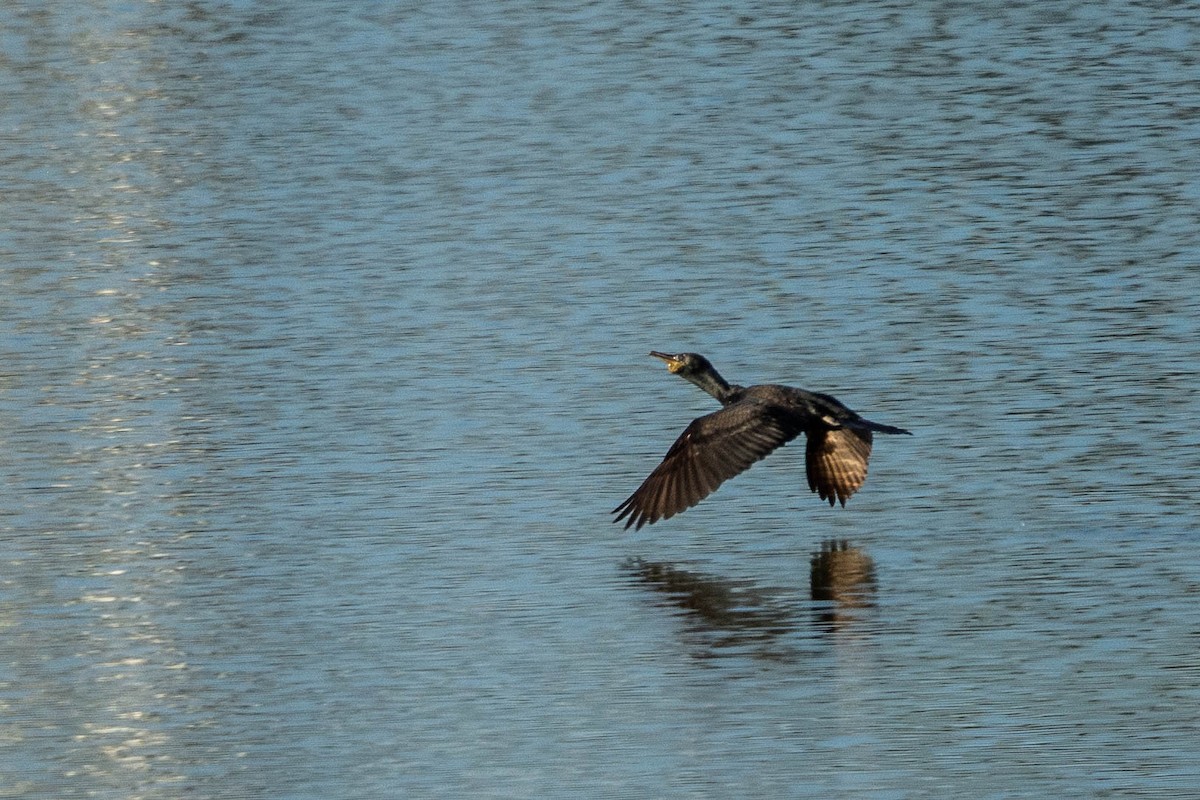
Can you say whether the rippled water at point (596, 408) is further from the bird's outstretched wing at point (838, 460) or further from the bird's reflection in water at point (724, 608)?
the bird's outstretched wing at point (838, 460)

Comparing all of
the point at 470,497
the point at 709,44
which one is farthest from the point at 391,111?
the point at 470,497

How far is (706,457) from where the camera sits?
1015cm

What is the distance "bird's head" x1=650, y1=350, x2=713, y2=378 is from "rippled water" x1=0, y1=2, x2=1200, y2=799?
1.39 feet

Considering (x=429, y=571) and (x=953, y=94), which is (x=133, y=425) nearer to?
(x=429, y=571)

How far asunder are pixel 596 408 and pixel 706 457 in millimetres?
2126

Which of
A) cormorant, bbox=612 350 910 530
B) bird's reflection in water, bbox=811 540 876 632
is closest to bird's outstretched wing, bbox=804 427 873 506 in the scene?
cormorant, bbox=612 350 910 530

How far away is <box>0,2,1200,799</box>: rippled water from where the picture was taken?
8211mm

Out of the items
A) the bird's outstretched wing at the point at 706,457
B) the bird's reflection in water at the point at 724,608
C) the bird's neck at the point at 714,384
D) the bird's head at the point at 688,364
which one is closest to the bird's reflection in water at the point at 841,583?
the bird's reflection in water at the point at 724,608

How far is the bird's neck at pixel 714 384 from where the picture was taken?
11.1m

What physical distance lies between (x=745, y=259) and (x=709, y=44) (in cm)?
701

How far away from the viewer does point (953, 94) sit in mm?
19250

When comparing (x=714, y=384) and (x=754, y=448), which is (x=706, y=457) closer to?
(x=754, y=448)

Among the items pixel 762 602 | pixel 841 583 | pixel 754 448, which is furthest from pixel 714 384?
pixel 762 602

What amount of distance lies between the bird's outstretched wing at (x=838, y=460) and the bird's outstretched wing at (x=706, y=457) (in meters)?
0.21
